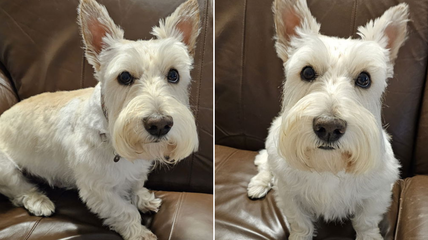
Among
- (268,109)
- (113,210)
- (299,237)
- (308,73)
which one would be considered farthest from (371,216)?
(113,210)

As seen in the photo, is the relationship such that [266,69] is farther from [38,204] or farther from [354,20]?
[38,204]

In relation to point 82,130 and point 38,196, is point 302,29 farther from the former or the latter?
point 38,196

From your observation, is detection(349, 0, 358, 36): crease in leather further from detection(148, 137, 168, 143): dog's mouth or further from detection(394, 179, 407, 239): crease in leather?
detection(148, 137, 168, 143): dog's mouth

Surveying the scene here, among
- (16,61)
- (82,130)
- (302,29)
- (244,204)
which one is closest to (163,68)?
(82,130)

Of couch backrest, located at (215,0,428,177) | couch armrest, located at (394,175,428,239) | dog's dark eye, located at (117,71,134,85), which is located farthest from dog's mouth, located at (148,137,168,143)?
couch armrest, located at (394,175,428,239)

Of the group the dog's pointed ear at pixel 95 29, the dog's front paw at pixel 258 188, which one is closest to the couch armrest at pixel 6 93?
the dog's pointed ear at pixel 95 29

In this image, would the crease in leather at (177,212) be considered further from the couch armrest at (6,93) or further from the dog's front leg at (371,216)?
the couch armrest at (6,93)

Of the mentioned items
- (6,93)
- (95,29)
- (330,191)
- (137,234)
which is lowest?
(137,234)
